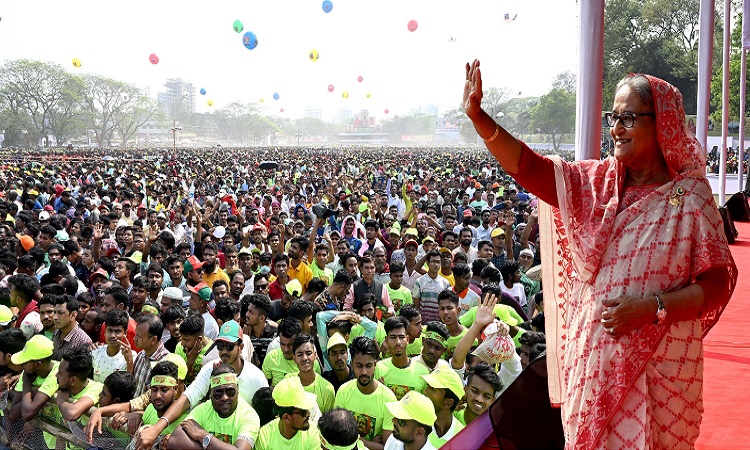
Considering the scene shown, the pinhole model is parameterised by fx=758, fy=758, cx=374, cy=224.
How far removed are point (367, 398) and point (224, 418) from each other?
0.78 m

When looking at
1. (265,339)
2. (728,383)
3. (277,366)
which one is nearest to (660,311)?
(728,383)

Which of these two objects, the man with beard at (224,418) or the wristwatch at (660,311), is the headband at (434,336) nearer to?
the man with beard at (224,418)

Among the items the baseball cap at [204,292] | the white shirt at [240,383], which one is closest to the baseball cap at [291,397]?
the white shirt at [240,383]

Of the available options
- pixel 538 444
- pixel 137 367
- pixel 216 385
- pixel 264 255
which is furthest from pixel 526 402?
pixel 264 255

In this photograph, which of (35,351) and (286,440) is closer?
(286,440)

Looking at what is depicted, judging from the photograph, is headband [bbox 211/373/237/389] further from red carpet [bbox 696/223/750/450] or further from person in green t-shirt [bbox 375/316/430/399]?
red carpet [bbox 696/223/750/450]

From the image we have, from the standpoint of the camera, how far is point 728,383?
3332 millimetres

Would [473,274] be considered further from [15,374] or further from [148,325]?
[15,374]

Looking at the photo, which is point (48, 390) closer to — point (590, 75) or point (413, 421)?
point (413, 421)

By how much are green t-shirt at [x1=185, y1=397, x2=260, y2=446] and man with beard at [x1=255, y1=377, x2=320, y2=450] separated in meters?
0.10

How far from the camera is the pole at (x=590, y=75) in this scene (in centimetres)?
308

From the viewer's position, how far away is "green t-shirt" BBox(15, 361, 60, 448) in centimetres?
423

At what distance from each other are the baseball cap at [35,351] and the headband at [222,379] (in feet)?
4.46

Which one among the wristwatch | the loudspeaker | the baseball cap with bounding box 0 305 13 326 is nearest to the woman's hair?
the wristwatch
